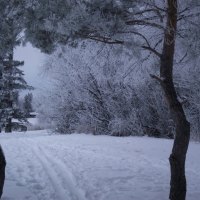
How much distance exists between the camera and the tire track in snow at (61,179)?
9.47 meters

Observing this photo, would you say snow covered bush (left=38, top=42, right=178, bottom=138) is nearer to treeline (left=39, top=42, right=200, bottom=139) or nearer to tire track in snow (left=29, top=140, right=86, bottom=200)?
treeline (left=39, top=42, right=200, bottom=139)

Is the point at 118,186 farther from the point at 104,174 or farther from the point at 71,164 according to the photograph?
the point at 71,164

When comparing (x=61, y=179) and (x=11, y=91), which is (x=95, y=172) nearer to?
(x=61, y=179)

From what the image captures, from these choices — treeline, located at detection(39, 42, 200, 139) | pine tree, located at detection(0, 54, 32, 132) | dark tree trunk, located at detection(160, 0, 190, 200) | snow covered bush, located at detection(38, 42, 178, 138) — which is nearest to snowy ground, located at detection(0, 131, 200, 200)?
dark tree trunk, located at detection(160, 0, 190, 200)

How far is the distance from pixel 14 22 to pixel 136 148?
10464 mm

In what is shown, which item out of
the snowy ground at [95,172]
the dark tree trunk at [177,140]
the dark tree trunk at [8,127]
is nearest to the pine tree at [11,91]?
the dark tree trunk at [8,127]

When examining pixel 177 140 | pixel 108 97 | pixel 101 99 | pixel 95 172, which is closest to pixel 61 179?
pixel 95 172

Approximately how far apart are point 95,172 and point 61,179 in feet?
4.98

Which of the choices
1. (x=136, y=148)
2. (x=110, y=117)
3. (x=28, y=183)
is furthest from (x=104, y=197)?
(x=110, y=117)

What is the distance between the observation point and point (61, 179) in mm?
11320

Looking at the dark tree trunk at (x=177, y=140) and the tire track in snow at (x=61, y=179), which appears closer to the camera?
the dark tree trunk at (x=177, y=140)

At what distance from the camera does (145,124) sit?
25.4 meters

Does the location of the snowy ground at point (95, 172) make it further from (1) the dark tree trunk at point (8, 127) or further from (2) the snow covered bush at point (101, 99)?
(1) the dark tree trunk at point (8, 127)

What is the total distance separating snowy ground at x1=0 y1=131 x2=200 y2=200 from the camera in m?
9.78
